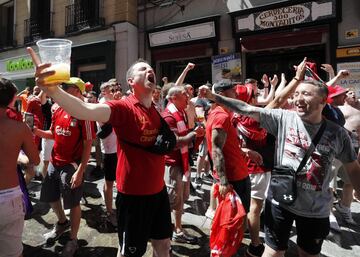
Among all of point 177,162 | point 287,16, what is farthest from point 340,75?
point 287,16

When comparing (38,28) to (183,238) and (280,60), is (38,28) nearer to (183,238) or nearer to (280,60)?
(280,60)

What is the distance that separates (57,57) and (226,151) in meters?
2.02

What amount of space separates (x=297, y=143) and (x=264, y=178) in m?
1.31

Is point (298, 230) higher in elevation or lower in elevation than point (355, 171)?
lower

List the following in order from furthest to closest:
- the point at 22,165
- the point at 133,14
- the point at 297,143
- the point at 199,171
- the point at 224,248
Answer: the point at 133,14, the point at 199,171, the point at 22,165, the point at 224,248, the point at 297,143

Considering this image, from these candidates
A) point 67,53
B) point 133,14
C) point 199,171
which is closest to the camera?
point 67,53

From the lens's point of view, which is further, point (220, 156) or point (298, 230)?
point (220, 156)

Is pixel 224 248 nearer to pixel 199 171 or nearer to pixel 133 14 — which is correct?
pixel 199 171

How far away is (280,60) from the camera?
10352 millimetres

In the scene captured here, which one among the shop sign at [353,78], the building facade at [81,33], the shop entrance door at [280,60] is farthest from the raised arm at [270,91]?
the building facade at [81,33]

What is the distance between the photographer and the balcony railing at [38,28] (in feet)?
51.5

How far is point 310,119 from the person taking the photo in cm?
266

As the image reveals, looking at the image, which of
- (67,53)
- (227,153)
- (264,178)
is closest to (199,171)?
(264,178)

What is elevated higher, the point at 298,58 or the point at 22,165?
the point at 298,58
